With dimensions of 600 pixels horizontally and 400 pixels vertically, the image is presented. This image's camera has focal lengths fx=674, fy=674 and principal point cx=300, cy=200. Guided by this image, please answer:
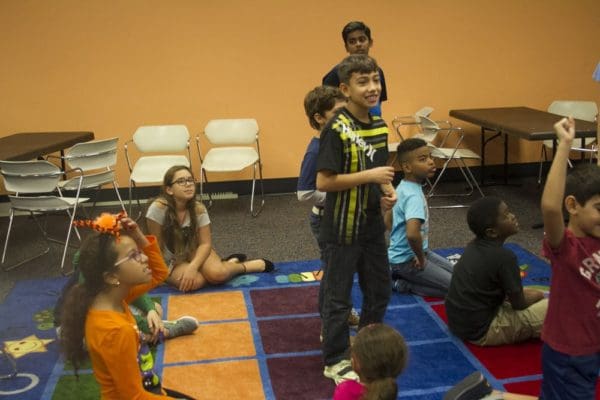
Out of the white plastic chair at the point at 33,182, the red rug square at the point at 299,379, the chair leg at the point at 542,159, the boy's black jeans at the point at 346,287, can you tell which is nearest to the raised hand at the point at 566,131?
the boy's black jeans at the point at 346,287

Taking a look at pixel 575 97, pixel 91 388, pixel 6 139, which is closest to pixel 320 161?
pixel 91 388

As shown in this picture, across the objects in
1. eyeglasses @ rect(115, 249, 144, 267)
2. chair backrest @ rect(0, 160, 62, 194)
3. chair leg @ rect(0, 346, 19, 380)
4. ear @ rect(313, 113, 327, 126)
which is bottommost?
chair leg @ rect(0, 346, 19, 380)

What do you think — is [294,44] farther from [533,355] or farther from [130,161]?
[533,355]

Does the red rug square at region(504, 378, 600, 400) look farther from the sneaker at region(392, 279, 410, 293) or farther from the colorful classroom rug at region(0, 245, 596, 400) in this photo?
the sneaker at region(392, 279, 410, 293)

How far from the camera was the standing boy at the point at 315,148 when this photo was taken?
2969 mm

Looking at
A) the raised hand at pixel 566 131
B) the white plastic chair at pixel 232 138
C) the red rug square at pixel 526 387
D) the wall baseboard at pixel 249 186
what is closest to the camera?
the raised hand at pixel 566 131

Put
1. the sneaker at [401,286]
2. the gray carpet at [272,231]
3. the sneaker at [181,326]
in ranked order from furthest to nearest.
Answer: the gray carpet at [272,231], the sneaker at [401,286], the sneaker at [181,326]

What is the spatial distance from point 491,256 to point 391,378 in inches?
51.2

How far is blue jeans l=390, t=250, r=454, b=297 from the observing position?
11.7 ft

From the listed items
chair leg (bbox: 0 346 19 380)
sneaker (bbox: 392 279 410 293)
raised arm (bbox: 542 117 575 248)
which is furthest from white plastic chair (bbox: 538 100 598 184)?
chair leg (bbox: 0 346 19 380)

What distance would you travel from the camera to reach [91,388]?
2723 millimetres

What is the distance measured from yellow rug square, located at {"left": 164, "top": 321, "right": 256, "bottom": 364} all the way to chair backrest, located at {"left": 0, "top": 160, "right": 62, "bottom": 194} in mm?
1663

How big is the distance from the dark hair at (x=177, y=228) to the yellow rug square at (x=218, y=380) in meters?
1.01

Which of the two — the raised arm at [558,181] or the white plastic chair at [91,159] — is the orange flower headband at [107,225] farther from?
the white plastic chair at [91,159]
